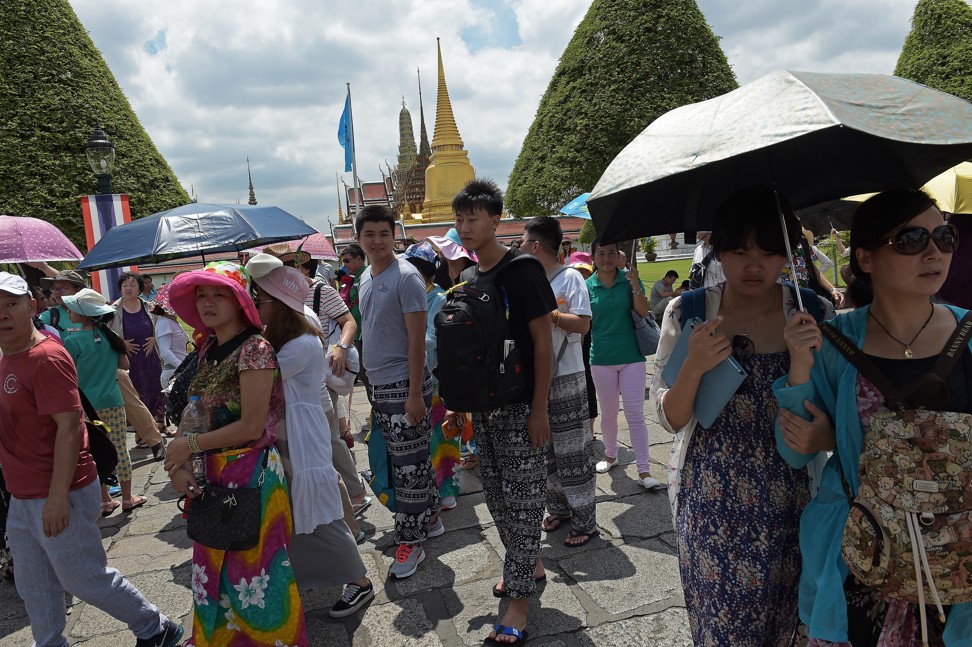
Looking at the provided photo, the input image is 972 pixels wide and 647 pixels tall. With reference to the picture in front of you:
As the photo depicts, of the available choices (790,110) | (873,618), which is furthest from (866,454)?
(790,110)

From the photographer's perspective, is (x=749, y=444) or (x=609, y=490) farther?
(x=609, y=490)

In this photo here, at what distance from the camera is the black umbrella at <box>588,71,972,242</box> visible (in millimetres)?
1290

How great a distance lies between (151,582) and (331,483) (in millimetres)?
1718

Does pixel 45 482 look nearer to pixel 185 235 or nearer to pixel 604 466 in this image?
pixel 185 235

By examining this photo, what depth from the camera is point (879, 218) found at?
5.00 ft

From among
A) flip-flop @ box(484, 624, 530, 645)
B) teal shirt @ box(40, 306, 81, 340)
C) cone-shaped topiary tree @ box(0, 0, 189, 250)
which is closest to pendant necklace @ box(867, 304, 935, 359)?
flip-flop @ box(484, 624, 530, 645)

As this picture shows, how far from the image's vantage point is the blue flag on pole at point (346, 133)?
2017 centimetres

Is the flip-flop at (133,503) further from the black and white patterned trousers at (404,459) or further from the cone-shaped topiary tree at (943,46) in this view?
the cone-shaped topiary tree at (943,46)

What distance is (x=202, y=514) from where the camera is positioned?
7.45 ft

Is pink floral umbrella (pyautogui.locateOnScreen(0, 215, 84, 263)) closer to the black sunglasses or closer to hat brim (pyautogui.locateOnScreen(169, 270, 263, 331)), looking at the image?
hat brim (pyautogui.locateOnScreen(169, 270, 263, 331))

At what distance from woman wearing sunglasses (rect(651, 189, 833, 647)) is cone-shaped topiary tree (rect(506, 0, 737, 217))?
16.8m

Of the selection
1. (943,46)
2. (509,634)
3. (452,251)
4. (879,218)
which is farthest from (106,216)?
(943,46)

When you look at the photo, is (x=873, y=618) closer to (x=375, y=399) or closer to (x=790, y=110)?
(x=790, y=110)

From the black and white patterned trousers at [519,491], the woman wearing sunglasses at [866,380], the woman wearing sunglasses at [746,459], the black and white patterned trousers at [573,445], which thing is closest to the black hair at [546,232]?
→ the black and white patterned trousers at [573,445]
